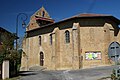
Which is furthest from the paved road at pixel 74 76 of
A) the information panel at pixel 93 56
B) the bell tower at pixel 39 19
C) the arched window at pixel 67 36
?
the bell tower at pixel 39 19

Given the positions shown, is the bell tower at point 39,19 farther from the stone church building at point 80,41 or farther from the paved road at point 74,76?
the paved road at point 74,76

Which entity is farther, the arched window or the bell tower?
the bell tower

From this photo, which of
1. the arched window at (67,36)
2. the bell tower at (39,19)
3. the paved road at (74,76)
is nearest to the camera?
the paved road at (74,76)

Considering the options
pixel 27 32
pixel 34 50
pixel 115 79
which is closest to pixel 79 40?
pixel 34 50

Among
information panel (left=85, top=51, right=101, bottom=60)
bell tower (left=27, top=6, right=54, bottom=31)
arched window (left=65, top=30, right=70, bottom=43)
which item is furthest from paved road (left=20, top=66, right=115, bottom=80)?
bell tower (left=27, top=6, right=54, bottom=31)

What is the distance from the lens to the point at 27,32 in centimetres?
4359

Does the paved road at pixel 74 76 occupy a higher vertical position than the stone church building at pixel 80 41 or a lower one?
lower

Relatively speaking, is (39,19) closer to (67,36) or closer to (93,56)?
(67,36)

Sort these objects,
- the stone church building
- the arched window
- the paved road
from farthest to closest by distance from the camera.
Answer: the arched window → the stone church building → the paved road

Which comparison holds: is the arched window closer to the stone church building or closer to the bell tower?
the stone church building

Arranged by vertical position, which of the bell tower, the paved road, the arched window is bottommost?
the paved road

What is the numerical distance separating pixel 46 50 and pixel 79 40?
26.3 feet

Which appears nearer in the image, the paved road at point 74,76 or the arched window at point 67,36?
the paved road at point 74,76

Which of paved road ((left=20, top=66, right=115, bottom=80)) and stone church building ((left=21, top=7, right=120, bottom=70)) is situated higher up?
stone church building ((left=21, top=7, right=120, bottom=70))
